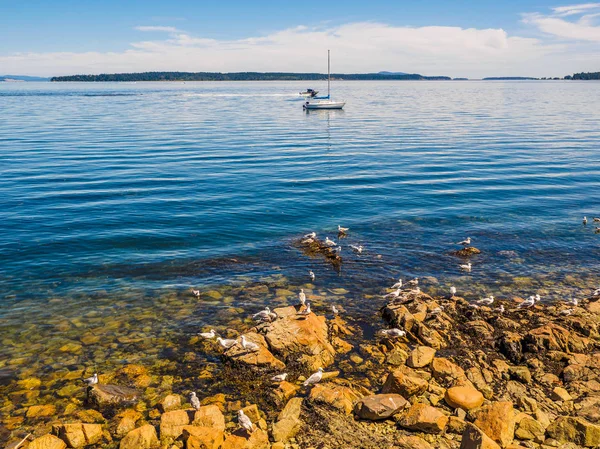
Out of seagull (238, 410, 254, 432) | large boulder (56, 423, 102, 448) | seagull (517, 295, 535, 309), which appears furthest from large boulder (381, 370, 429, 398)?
large boulder (56, 423, 102, 448)

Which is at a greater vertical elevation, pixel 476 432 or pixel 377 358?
pixel 476 432

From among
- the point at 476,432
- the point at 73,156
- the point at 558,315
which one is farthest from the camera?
the point at 73,156

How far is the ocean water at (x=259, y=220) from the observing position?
21.1 metres

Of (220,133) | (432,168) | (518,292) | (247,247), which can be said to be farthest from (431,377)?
(220,133)

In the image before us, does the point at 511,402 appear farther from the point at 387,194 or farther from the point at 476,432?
the point at 387,194

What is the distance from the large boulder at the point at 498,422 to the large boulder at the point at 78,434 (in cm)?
1003

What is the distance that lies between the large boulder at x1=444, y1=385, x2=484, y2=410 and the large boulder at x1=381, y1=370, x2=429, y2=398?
78cm

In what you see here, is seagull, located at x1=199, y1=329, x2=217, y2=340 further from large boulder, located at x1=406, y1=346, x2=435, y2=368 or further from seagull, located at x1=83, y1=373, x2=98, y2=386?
large boulder, located at x1=406, y1=346, x2=435, y2=368

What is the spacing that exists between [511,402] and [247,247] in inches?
681

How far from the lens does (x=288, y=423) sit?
1235cm

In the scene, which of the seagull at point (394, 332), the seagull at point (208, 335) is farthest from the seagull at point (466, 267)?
the seagull at point (208, 335)

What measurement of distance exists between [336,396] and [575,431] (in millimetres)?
6137

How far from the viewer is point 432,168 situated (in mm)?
47844

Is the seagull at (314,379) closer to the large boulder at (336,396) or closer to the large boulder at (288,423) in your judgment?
the large boulder at (336,396)
